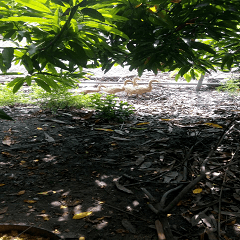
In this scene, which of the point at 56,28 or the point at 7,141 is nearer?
the point at 56,28

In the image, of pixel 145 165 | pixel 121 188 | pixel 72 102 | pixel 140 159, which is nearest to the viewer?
pixel 121 188

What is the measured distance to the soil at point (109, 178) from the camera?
48.9 inches

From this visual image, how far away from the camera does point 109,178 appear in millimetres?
1782

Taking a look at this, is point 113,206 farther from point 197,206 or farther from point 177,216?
point 197,206

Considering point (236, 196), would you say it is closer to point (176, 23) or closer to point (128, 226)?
point (128, 226)

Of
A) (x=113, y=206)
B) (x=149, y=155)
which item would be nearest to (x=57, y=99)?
(x=149, y=155)

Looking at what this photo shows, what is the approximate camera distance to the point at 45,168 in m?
1.95

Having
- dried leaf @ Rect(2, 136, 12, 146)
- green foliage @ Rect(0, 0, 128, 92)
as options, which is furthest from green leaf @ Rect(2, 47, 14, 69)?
dried leaf @ Rect(2, 136, 12, 146)

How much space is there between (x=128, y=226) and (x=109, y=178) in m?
0.58

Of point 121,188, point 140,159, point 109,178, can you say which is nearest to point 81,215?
point 121,188

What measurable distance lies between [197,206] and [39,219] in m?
0.92

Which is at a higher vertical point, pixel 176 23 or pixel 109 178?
pixel 176 23

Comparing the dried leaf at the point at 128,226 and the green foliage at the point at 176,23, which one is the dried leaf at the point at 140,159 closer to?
the dried leaf at the point at 128,226

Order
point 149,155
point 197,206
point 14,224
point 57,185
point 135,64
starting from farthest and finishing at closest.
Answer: point 135,64
point 149,155
point 57,185
point 197,206
point 14,224
